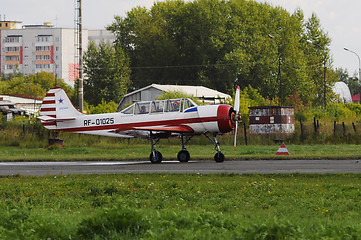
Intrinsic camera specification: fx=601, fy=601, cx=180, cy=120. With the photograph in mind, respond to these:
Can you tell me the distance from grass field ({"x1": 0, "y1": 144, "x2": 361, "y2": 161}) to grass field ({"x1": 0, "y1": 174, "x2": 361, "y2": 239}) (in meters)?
9.28

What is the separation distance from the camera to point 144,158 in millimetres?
27938

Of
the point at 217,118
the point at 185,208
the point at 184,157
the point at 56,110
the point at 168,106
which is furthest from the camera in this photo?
the point at 56,110

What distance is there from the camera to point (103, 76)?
309 ft

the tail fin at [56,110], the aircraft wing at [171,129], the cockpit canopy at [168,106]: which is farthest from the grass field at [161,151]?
the cockpit canopy at [168,106]

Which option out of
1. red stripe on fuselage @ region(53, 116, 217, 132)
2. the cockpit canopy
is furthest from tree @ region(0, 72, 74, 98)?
the cockpit canopy

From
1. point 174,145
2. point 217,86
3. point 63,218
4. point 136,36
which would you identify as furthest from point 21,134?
point 136,36

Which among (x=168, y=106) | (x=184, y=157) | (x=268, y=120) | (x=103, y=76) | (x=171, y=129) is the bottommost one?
(x=184, y=157)

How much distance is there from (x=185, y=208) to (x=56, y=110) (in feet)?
64.7

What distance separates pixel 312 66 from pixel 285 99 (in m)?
→ 11.0

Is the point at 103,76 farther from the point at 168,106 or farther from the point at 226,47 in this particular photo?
the point at 168,106

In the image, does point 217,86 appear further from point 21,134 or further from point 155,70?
point 21,134

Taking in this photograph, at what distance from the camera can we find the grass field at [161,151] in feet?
89.8

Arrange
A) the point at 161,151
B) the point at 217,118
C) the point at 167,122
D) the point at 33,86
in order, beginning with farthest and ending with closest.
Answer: the point at 33,86 → the point at 161,151 → the point at 167,122 → the point at 217,118

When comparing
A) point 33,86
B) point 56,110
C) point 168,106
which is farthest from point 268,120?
point 33,86
